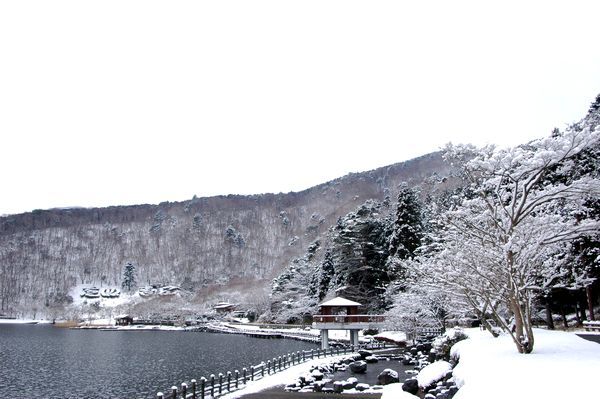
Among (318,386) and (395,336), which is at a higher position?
(395,336)

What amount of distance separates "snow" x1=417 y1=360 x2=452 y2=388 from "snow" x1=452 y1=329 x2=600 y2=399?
116 centimetres

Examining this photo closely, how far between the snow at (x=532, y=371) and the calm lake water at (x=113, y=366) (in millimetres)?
18860

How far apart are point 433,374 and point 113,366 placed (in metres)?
29.1

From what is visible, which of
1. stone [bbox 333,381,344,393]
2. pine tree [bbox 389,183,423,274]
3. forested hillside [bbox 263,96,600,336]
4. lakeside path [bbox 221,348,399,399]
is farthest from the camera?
pine tree [bbox 389,183,423,274]

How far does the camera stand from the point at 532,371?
513 inches

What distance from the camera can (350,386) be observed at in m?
24.2

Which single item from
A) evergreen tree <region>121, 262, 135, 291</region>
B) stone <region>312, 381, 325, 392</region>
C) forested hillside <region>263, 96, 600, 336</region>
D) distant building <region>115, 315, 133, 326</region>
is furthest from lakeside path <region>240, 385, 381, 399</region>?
evergreen tree <region>121, 262, 135, 291</region>

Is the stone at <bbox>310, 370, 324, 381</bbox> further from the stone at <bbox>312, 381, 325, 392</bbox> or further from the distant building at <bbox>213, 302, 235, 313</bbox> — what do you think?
the distant building at <bbox>213, 302, 235, 313</bbox>

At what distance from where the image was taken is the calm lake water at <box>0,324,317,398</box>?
2934 centimetres

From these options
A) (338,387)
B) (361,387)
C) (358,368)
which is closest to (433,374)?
(361,387)

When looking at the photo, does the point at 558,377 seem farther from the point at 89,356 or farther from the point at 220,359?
the point at 89,356

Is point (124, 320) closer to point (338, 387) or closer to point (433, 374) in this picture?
point (338, 387)

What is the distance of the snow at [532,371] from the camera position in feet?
35.7

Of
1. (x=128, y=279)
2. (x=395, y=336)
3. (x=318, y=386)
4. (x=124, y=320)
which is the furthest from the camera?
(x=128, y=279)
